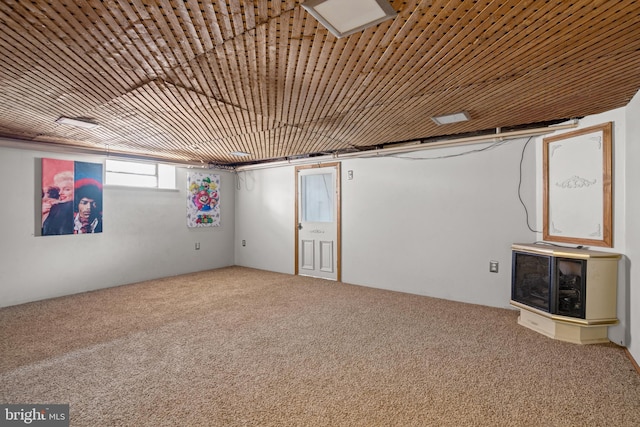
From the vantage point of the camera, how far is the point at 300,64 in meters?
2.00

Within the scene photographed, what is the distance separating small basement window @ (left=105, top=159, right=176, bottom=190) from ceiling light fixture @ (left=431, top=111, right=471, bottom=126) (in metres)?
4.65

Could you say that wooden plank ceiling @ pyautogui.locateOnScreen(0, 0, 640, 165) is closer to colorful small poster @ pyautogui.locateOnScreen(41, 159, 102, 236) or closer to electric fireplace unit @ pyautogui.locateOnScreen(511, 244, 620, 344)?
colorful small poster @ pyautogui.locateOnScreen(41, 159, 102, 236)

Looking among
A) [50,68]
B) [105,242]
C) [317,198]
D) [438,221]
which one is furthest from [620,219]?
[105,242]

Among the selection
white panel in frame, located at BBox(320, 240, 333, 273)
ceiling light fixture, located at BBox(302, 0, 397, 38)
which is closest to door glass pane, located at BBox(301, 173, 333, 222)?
white panel in frame, located at BBox(320, 240, 333, 273)

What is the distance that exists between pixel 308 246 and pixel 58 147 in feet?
13.0

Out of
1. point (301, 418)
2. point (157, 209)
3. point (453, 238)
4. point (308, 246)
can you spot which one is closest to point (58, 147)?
point (157, 209)

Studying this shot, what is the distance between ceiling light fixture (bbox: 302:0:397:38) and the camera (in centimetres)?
136

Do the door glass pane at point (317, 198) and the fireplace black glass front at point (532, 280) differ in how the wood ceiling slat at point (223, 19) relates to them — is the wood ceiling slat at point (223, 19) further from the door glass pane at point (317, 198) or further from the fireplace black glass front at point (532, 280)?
the door glass pane at point (317, 198)

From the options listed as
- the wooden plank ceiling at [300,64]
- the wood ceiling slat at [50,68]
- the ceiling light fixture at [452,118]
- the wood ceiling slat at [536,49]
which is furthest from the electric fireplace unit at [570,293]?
the wood ceiling slat at [50,68]

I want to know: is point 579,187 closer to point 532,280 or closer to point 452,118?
point 532,280

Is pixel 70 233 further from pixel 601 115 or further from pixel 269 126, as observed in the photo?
pixel 601 115

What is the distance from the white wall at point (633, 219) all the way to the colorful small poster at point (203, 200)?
19.9ft

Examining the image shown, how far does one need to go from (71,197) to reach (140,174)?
114cm

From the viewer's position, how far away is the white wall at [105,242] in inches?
158
